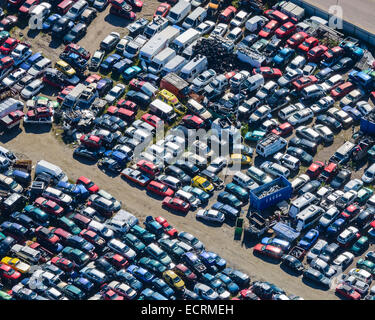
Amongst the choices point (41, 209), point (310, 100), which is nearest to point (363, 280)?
point (310, 100)

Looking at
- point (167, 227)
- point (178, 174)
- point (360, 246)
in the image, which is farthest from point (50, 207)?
point (360, 246)

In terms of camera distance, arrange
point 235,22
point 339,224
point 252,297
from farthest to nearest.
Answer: point 235,22 → point 339,224 → point 252,297

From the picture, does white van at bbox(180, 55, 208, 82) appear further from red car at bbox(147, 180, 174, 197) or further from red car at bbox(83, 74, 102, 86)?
red car at bbox(147, 180, 174, 197)

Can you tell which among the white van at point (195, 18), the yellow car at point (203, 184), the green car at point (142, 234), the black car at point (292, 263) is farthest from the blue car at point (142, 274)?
the white van at point (195, 18)

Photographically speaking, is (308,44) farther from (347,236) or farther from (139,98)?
(347,236)

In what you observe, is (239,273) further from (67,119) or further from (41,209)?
(67,119)

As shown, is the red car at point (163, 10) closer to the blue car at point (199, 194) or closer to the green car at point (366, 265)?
the blue car at point (199, 194)
